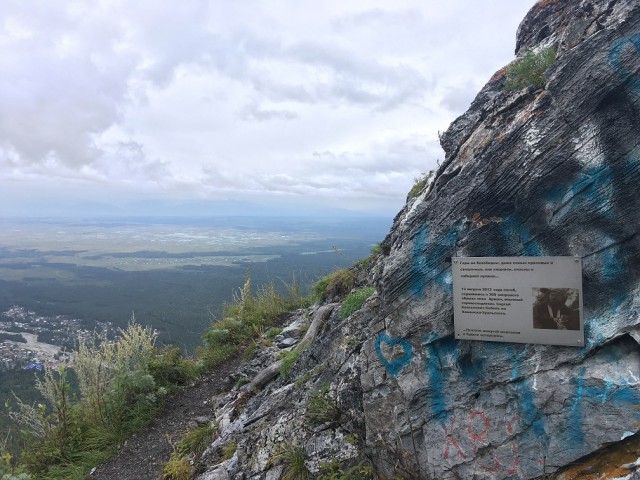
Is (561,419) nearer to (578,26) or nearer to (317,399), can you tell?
(317,399)

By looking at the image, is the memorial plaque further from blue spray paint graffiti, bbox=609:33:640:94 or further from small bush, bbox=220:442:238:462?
small bush, bbox=220:442:238:462

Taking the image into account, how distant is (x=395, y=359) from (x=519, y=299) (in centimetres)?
155

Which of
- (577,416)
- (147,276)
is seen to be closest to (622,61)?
(577,416)

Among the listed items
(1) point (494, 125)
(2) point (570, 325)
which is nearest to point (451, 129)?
(1) point (494, 125)

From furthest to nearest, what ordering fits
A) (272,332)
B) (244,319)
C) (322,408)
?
(244,319) < (272,332) < (322,408)

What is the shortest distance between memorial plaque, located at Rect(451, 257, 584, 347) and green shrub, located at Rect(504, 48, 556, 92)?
2189 mm

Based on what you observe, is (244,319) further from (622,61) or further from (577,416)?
(622,61)

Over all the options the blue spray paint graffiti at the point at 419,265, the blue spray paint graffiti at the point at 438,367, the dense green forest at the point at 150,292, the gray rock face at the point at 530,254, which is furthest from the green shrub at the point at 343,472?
the dense green forest at the point at 150,292

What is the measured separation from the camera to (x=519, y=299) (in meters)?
4.11

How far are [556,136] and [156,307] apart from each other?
72240mm

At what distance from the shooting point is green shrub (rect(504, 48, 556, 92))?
15.3ft

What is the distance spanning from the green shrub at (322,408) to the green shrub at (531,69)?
4704 millimetres

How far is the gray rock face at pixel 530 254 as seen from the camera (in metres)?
3.72

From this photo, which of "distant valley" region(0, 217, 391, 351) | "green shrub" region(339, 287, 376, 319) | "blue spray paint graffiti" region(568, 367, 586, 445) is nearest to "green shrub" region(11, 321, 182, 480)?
"green shrub" region(339, 287, 376, 319)
